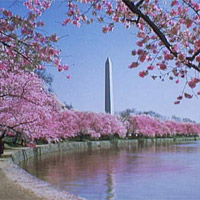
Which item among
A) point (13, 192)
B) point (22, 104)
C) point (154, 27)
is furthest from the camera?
point (22, 104)

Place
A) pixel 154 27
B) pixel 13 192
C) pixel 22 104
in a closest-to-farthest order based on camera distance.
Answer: pixel 154 27 < pixel 13 192 < pixel 22 104

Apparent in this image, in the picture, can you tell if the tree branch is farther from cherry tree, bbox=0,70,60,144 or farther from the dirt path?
cherry tree, bbox=0,70,60,144

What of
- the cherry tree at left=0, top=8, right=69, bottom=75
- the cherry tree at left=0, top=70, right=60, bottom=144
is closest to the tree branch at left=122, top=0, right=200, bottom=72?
the cherry tree at left=0, top=8, right=69, bottom=75

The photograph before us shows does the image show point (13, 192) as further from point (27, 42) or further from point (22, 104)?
point (22, 104)

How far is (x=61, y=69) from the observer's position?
22.4ft

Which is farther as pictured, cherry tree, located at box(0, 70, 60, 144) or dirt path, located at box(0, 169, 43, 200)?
cherry tree, located at box(0, 70, 60, 144)

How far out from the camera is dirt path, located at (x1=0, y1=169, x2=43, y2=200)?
7.57 m

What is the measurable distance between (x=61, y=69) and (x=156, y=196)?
4.91m

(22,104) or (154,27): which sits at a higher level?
(22,104)

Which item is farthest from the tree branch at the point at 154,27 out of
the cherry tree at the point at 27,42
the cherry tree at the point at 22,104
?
the cherry tree at the point at 22,104

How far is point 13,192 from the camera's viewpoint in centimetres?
817

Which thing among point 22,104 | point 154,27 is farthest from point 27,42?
point 22,104

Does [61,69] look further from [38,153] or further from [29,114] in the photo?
[38,153]

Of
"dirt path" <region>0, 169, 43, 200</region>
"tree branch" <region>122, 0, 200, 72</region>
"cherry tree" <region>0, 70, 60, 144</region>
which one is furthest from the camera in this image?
"cherry tree" <region>0, 70, 60, 144</region>
